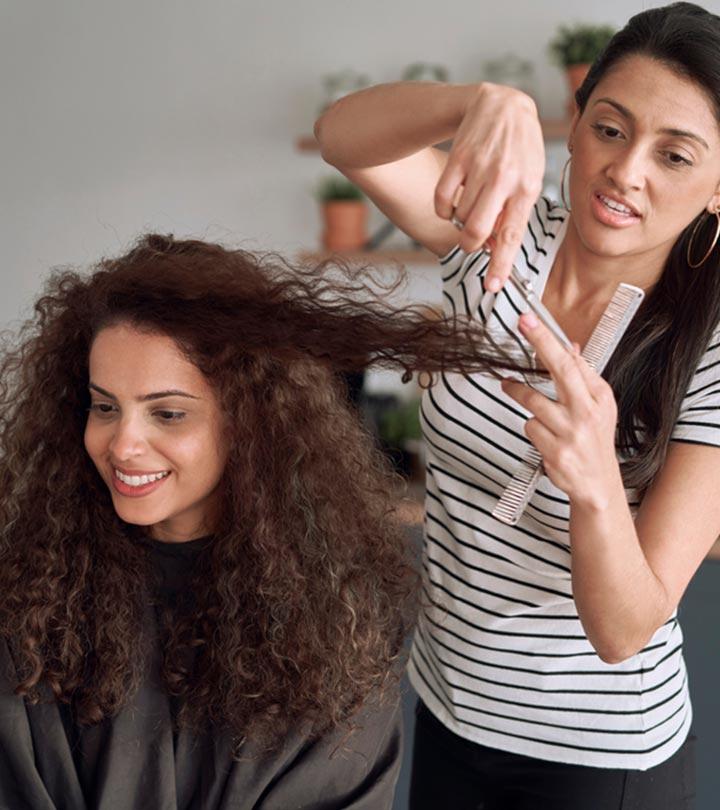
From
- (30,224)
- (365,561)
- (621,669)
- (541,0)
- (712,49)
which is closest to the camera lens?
(712,49)

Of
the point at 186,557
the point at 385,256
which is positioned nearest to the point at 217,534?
the point at 186,557

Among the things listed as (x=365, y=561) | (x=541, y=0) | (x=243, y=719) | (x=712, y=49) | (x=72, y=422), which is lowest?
(x=243, y=719)

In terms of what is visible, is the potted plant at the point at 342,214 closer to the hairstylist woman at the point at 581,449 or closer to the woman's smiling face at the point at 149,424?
the hairstylist woman at the point at 581,449

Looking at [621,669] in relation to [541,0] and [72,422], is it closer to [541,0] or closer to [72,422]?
[72,422]

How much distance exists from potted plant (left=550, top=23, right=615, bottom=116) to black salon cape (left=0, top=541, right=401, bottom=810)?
2.39 m

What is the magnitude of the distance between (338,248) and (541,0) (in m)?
0.95

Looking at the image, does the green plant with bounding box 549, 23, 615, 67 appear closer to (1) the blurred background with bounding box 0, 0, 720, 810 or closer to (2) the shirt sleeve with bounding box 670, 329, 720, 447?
(1) the blurred background with bounding box 0, 0, 720, 810

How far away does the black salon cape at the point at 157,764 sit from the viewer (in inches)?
51.6

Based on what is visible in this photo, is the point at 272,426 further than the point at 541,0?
No

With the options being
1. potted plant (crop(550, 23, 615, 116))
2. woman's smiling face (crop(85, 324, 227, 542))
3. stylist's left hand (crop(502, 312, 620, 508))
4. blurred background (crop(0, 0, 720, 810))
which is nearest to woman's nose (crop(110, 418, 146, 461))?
woman's smiling face (crop(85, 324, 227, 542))

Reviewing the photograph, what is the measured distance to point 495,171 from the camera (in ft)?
2.92

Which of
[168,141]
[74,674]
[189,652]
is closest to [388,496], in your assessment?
[189,652]

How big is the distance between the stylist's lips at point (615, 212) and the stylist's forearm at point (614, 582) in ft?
0.91

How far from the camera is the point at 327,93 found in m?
3.73
